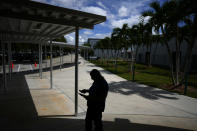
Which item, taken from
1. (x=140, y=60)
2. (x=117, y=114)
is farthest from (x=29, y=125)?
(x=140, y=60)

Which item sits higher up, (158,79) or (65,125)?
(65,125)

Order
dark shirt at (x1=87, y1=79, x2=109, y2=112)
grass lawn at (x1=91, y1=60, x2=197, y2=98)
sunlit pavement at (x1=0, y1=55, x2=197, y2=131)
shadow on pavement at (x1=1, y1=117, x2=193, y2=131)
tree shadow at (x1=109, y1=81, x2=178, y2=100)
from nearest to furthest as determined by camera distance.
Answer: dark shirt at (x1=87, y1=79, x2=109, y2=112), shadow on pavement at (x1=1, y1=117, x2=193, y2=131), sunlit pavement at (x1=0, y1=55, x2=197, y2=131), tree shadow at (x1=109, y1=81, x2=178, y2=100), grass lawn at (x1=91, y1=60, x2=197, y2=98)

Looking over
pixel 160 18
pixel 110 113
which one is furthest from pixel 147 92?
pixel 160 18

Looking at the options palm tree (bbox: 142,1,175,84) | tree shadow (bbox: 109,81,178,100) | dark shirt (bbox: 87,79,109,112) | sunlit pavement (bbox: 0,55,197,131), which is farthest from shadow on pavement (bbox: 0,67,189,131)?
palm tree (bbox: 142,1,175,84)

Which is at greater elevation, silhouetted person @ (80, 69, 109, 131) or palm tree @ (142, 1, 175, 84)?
palm tree @ (142, 1, 175, 84)

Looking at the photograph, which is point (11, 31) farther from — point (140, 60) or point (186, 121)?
point (140, 60)

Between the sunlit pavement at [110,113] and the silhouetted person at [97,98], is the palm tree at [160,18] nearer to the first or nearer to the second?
the sunlit pavement at [110,113]

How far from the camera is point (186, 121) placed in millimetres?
4664

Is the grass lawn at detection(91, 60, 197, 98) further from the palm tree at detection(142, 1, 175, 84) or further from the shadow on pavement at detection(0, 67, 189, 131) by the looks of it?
the shadow on pavement at detection(0, 67, 189, 131)

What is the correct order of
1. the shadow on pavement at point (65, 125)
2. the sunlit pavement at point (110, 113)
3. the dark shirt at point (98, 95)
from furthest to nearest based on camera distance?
the sunlit pavement at point (110, 113)
the shadow on pavement at point (65, 125)
the dark shirt at point (98, 95)

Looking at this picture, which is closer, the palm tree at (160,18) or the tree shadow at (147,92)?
the tree shadow at (147,92)

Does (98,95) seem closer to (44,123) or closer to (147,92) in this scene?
(44,123)

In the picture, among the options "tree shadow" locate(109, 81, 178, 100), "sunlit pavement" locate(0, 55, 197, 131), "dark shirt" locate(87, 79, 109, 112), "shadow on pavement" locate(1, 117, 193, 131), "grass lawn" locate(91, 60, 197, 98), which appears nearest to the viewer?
"dark shirt" locate(87, 79, 109, 112)

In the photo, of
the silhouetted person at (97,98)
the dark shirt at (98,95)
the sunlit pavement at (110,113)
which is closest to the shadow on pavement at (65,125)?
the sunlit pavement at (110,113)
